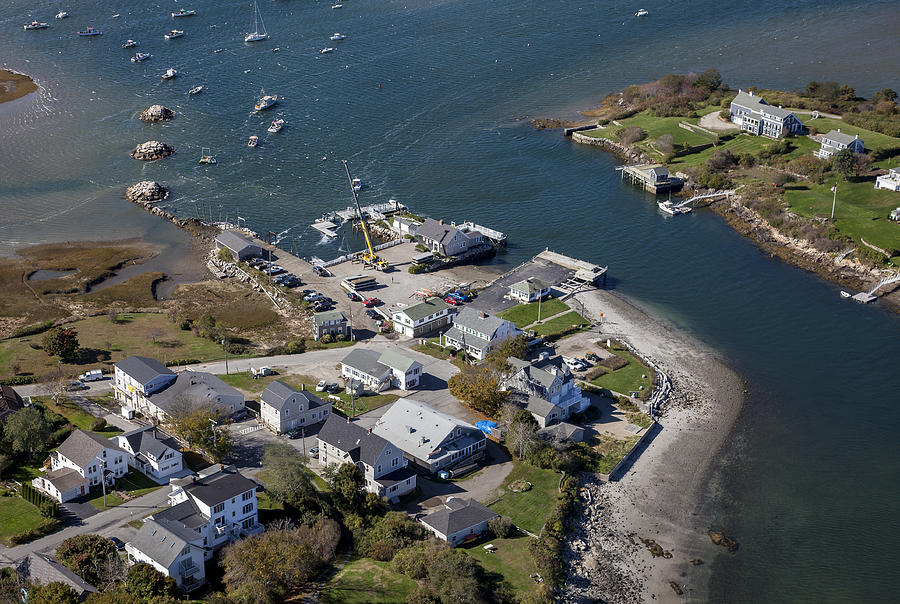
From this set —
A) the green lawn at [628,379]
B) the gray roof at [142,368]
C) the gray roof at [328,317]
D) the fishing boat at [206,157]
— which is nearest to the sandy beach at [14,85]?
the fishing boat at [206,157]

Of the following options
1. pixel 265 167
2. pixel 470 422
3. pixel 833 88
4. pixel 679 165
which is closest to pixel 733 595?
pixel 470 422

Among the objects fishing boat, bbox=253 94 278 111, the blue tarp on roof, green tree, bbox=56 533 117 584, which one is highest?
fishing boat, bbox=253 94 278 111

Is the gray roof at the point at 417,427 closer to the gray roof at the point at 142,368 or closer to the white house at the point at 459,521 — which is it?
the white house at the point at 459,521

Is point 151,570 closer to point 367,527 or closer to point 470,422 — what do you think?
point 367,527

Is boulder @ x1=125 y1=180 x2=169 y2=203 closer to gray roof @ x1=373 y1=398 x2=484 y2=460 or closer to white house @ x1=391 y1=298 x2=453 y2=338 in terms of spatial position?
white house @ x1=391 y1=298 x2=453 y2=338

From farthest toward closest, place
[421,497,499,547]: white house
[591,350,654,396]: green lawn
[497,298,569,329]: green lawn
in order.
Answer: [497,298,569,329]: green lawn
[591,350,654,396]: green lawn
[421,497,499,547]: white house

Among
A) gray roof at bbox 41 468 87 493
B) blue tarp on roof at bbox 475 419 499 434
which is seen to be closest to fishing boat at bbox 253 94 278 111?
blue tarp on roof at bbox 475 419 499 434

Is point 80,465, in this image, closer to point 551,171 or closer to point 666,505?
point 666,505
